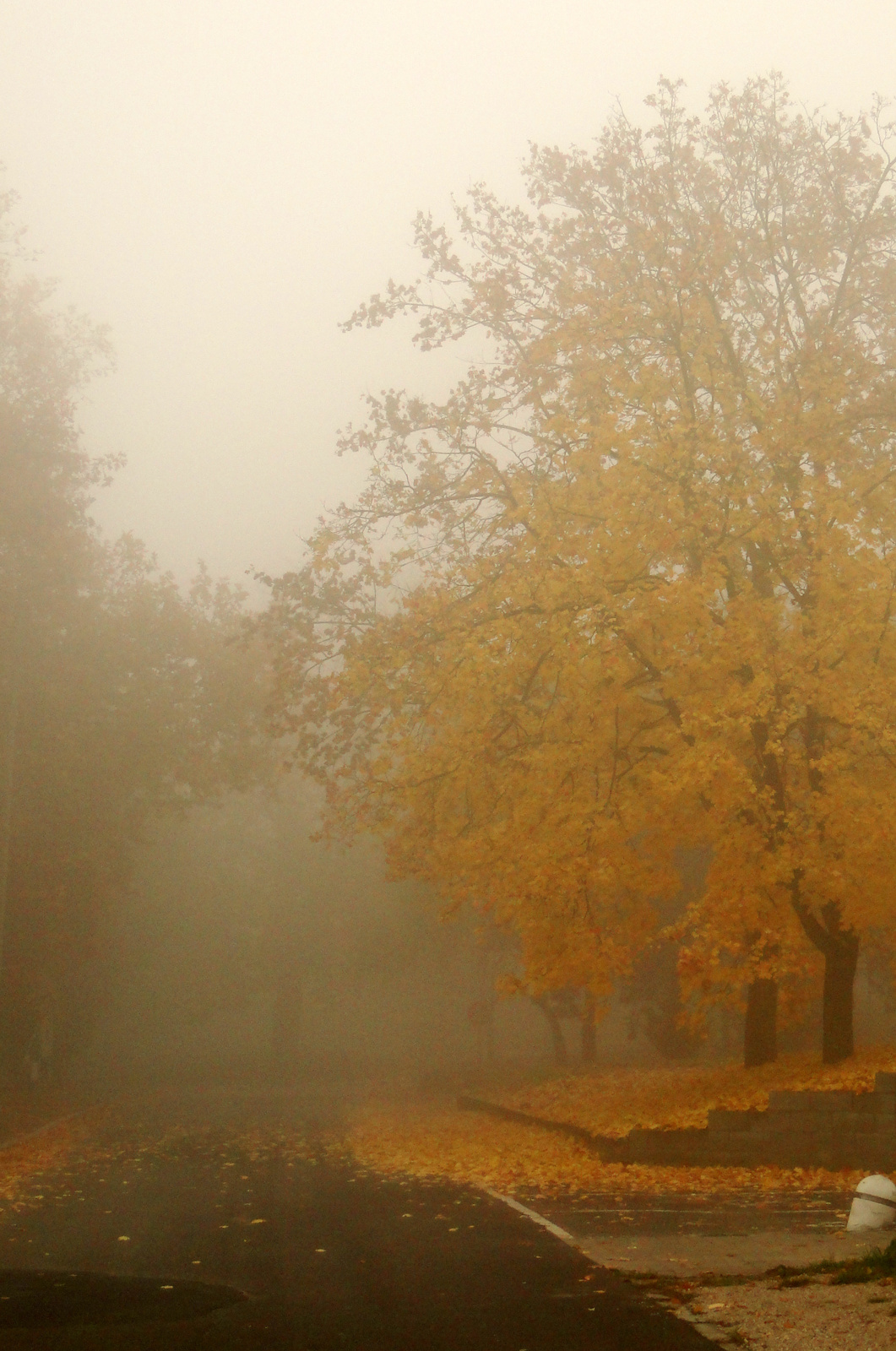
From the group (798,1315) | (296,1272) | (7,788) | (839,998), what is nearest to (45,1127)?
(7,788)

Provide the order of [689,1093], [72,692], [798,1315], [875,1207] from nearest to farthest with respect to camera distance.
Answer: [798,1315] → [875,1207] → [689,1093] → [72,692]

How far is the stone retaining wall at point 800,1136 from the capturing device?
45.7 ft

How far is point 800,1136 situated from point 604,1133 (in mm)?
2532

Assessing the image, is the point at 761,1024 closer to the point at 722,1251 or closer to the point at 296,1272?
the point at 722,1251

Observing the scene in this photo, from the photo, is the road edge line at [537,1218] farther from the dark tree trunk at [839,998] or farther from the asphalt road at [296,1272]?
the dark tree trunk at [839,998]

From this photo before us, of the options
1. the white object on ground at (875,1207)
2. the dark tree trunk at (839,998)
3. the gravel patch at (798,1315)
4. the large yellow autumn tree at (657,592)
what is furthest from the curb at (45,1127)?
the gravel patch at (798,1315)

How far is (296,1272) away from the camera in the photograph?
9.02 m

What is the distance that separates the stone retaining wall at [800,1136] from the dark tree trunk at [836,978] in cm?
229

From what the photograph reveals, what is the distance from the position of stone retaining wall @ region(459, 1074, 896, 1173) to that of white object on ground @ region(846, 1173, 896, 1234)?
4147mm

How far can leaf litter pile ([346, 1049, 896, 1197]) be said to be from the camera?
13.6 meters

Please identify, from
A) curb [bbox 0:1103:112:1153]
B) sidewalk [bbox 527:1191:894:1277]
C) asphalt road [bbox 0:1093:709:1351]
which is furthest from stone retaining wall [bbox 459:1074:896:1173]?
curb [bbox 0:1103:112:1153]

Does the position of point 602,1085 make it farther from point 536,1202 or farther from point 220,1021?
point 220,1021

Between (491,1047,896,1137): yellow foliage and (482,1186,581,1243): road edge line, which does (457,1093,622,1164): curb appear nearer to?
(491,1047,896,1137): yellow foliage

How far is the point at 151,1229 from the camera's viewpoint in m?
11.1
